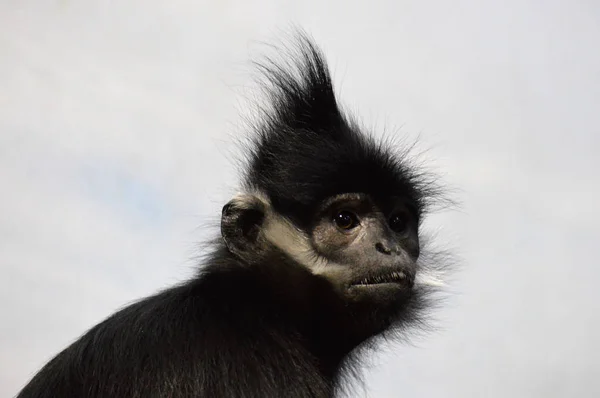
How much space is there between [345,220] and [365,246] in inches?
10.5

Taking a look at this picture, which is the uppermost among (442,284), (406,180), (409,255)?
(406,180)

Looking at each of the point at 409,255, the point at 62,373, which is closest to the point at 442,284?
the point at 409,255

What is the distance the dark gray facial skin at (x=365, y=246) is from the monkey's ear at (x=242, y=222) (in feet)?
1.76

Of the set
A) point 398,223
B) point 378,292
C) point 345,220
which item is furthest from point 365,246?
point 398,223

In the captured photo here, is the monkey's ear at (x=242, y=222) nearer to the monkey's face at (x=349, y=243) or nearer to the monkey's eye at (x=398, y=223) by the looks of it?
the monkey's face at (x=349, y=243)

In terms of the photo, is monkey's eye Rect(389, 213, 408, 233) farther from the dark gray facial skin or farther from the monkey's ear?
the monkey's ear

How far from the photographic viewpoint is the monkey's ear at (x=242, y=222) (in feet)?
24.8

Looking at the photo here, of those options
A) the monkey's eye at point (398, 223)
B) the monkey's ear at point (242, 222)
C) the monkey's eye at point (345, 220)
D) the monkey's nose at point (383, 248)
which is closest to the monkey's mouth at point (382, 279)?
the monkey's nose at point (383, 248)

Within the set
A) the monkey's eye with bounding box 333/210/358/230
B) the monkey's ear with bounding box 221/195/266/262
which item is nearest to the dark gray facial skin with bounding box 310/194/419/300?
the monkey's eye with bounding box 333/210/358/230

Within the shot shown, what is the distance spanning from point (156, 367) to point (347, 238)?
1759mm

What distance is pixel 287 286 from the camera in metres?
7.31

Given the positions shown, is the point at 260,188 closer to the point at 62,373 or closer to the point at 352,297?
the point at 352,297

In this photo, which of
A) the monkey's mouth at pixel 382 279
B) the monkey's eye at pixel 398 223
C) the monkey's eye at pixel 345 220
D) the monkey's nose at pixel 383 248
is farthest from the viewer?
the monkey's eye at pixel 398 223

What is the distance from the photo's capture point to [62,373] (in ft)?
22.3
